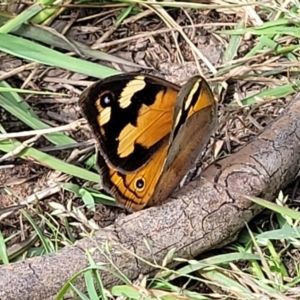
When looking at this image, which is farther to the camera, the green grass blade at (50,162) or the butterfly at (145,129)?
the green grass blade at (50,162)

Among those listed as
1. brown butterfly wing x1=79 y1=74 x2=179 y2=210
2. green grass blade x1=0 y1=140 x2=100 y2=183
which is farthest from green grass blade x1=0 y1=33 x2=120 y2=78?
brown butterfly wing x1=79 y1=74 x2=179 y2=210

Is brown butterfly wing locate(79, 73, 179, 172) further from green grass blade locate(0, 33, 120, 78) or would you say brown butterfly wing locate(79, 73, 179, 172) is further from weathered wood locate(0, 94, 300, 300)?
green grass blade locate(0, 33, 120, 78)

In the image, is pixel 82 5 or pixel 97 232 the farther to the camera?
pixel 82 5

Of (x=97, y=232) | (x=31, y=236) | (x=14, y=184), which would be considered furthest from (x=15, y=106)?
(x=97, y=232)

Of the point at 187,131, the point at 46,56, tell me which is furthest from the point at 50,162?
the point at 187,131

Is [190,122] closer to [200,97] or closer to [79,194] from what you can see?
[200,97]

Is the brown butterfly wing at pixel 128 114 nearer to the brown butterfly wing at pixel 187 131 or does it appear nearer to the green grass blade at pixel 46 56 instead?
the brown butterfly wing at pixel 187 131

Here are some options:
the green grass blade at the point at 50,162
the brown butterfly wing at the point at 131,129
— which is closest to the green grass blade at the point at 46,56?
the green grass blade at the point at 50,162
